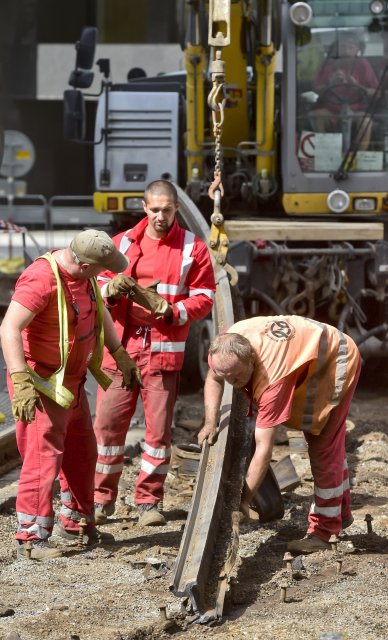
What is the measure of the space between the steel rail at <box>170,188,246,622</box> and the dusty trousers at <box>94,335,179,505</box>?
378 mm

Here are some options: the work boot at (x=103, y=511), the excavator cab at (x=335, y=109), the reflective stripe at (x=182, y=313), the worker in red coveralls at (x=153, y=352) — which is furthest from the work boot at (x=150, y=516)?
the excavator cab at (x=335, y=109)

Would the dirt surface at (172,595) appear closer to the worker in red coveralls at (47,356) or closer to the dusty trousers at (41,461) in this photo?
the dusty trousers at (41,461)

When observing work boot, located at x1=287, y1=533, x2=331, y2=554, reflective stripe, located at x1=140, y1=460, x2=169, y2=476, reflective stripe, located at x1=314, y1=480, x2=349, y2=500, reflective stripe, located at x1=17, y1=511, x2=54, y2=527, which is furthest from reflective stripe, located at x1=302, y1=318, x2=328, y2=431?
reflective stripe, located at x1=17, y1=511, x2=54, y2=527

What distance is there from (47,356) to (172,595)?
1.33m

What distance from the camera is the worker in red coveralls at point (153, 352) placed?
22.5 ft

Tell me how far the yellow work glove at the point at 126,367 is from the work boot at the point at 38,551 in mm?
1050

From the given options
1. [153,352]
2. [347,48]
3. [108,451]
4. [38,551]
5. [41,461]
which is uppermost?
[347,48]

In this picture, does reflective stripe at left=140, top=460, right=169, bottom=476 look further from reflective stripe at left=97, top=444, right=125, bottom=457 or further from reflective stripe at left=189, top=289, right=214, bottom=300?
reflective stripe at left=189, top=289, right=214, bottom=300

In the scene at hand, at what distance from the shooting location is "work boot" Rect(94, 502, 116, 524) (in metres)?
6.78

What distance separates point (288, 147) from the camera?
37.1 feet

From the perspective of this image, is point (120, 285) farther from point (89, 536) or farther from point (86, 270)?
point (89, 536)

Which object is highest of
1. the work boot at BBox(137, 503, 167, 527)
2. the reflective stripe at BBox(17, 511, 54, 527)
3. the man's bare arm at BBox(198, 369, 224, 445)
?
the man's bare arm at BBox(198, 369, 224, 445)

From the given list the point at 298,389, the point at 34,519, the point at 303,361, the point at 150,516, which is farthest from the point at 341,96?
the point at 34,519

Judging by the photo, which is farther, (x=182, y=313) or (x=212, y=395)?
(x=182, y=313)
